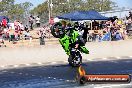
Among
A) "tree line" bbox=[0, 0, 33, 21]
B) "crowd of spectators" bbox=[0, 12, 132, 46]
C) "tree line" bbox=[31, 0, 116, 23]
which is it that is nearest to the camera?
"crowd of spectators" bbox=[0, 12, 132, 46]

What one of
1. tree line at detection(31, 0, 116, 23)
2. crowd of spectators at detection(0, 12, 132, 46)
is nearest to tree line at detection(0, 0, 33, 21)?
tree line at detection(31, 0, 116, 23)

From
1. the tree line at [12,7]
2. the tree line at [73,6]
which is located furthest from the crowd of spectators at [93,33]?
the tree line at [73,6]

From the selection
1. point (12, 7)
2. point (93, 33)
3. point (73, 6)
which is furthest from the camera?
point (73, 6)

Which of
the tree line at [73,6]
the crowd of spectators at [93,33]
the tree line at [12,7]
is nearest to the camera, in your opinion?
the crowd of spectators at [93,33]

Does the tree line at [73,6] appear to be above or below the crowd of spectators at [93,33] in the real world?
below

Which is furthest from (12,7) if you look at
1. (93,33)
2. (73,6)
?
(93,33)

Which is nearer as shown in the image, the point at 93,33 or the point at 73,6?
the point at 93,33

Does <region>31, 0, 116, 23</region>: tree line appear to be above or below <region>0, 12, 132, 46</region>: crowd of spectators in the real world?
below

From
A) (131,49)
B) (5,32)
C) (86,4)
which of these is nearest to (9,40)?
(5,32)

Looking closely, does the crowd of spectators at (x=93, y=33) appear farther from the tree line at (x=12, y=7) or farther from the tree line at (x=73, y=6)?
the tree line at (x=73, y=6)

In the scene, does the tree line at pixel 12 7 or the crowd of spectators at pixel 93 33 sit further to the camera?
the tree line at pixel 12 7

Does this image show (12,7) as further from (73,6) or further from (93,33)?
(93,33)

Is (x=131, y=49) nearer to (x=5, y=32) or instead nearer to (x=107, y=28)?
(x=107, y=28)

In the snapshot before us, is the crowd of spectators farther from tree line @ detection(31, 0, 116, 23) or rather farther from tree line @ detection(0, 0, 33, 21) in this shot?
tree line @ detection(31, 0, 116, 23)
